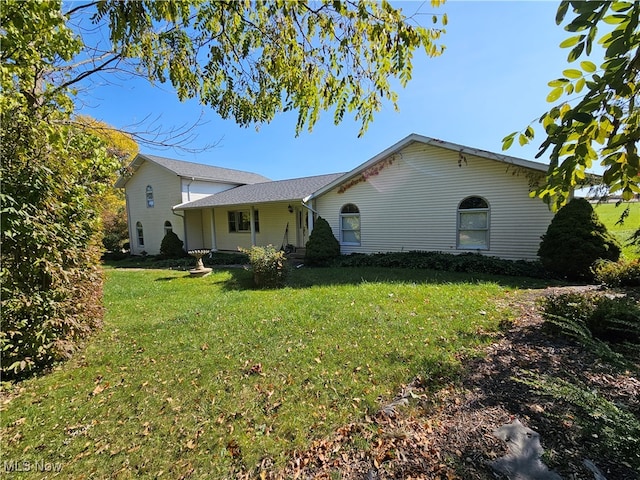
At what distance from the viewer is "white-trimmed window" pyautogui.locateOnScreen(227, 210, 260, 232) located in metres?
17.5

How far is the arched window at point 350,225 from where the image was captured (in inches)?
515

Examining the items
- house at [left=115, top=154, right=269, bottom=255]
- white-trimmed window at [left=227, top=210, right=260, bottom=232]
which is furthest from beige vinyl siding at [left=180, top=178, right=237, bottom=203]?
white-trimmed window at [left=227, top=210, right=260, bottom=232]

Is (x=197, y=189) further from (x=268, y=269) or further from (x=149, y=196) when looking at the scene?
(x=268, y=269)

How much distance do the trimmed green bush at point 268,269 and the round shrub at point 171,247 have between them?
1141 cm

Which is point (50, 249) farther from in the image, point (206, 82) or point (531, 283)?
point (531, 283)

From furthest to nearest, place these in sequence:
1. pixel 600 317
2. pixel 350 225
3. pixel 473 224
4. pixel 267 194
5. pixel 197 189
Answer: pixel 197 189 < pixel 267 194 < pixel 350 225 < pixel 473 224 < pixel 600 317

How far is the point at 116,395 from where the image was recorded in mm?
3268

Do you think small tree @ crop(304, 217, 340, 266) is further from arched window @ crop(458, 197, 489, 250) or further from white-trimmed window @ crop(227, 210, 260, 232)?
Answer: white-trimmed window @ crop(227, 210, 260, 232)

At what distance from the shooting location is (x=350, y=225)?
43.5 ft

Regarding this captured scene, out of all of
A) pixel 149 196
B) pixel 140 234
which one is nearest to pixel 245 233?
pixel 149 196

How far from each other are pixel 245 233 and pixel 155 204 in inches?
290

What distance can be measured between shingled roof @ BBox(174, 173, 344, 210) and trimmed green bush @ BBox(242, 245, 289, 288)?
5331 mm

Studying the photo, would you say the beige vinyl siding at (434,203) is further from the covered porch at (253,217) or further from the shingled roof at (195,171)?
the shingled roof at (195,171)

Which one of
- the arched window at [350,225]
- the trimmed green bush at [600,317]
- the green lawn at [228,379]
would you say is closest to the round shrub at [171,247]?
the arched window at [350,225]
